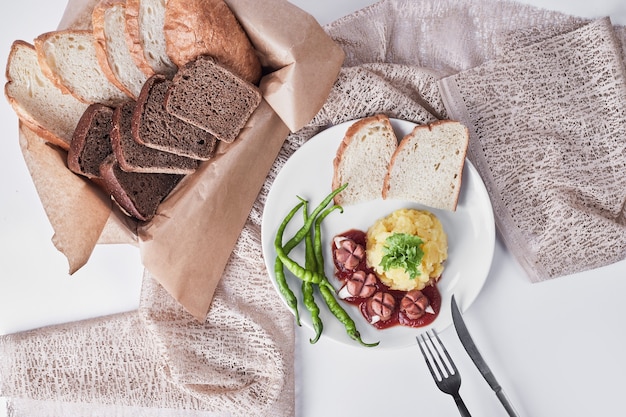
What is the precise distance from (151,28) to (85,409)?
1.96m

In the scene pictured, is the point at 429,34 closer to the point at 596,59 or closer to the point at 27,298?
the point at 596,59

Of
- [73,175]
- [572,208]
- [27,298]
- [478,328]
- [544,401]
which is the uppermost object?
[572,208]

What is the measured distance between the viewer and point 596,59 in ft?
9.48

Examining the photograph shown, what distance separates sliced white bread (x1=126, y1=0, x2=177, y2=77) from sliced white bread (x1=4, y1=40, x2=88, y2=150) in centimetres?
43

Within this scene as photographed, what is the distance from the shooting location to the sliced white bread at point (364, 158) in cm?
277

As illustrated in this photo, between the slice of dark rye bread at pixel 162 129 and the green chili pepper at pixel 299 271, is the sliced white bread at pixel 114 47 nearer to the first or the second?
the slice of dark rye bread at pixel 162 129

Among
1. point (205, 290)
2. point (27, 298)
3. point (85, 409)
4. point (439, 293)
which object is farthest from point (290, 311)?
point (27, 298)

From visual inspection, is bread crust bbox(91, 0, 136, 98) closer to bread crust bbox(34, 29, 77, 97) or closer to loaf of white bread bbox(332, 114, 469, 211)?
bread crust bbox(34, 29, 77, 97)

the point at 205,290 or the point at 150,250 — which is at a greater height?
the point at 150,250

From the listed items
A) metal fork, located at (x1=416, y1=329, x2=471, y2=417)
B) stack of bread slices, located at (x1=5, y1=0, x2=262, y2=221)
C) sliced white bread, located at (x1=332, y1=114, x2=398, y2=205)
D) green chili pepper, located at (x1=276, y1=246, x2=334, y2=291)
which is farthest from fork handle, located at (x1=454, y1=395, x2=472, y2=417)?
stack of bread slices, located at (x1=5, y1=0, x2=262, y2=221)

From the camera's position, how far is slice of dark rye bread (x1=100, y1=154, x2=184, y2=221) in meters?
2.69

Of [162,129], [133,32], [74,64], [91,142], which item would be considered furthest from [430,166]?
[74,64]

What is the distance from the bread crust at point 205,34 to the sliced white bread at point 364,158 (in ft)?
1.97

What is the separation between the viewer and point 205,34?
2.51 m
